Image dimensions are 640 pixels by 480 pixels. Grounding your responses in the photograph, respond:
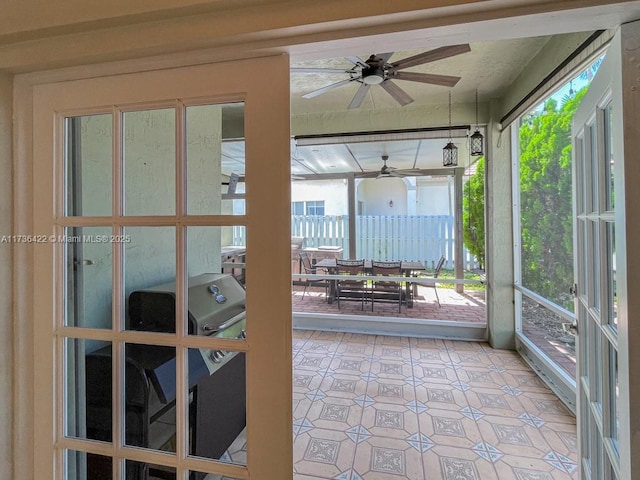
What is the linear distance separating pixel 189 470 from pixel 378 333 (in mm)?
3442

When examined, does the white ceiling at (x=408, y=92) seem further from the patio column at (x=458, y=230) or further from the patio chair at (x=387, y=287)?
the patio chair at (x=387, y=287)

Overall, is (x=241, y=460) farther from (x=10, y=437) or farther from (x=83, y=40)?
(x=83, y=40)

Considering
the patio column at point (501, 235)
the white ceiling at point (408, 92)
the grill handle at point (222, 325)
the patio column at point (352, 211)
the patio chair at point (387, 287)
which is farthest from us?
the patio column at point (352, 211)

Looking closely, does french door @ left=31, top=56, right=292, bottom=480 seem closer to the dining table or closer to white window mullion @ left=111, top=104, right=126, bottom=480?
white window mullion @ left=111, top=104, right=126, bottom=480

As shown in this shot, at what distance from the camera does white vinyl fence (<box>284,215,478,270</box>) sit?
188 inches

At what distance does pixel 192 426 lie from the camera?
3.24ft

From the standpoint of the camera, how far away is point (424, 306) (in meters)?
4.61

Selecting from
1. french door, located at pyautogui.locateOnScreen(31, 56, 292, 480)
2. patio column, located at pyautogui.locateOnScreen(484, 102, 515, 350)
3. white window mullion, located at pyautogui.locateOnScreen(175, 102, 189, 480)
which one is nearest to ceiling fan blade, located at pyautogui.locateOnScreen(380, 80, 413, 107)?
patio column, located at pyautogui.locateOnScreen(484, 102, 515, 350)

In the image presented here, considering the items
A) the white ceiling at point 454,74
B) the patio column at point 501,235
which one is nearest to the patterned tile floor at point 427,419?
the patio column at point 501,235

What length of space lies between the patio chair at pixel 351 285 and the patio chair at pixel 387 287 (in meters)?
0.16

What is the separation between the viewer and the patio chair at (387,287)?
14.4 ft

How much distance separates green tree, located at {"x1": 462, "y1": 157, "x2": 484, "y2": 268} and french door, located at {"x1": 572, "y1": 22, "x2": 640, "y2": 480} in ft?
10.3

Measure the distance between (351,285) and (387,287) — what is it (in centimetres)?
53

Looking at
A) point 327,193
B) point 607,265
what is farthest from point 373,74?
point 327,193
